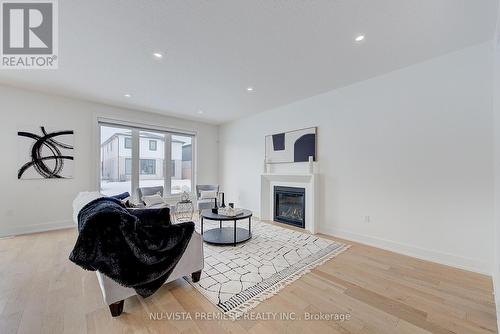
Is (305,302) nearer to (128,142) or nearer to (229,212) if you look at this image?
(229,212)

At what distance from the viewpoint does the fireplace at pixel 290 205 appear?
14.0ft

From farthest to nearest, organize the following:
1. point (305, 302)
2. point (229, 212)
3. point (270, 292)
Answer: point (229, 212), point (270, 292), point (305, 302)

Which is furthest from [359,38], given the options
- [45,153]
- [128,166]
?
[45,153]

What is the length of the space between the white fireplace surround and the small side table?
6.03 feet

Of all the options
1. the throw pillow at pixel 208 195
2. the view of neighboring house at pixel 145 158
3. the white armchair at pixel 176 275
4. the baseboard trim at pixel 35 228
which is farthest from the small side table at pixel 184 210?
the white armchair at pixel 176 275

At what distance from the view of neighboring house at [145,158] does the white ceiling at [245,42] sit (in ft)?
4.64

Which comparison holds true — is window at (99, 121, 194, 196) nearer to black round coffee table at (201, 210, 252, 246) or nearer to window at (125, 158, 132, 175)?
window at (125, 158, 132, 175)

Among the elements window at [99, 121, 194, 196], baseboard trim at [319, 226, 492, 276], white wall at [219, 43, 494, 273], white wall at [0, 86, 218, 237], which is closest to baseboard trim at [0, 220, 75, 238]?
white wall at [0, 86, 218, 237]

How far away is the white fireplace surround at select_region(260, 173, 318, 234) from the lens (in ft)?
13.0

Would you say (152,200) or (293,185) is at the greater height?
(293,185)

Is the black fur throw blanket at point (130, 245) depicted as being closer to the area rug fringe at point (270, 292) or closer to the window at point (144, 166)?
the area rug fringe at point (270, 292)

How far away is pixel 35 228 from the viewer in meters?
3.94

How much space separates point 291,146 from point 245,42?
2545 mm

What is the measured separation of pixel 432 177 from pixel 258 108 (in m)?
3.52
